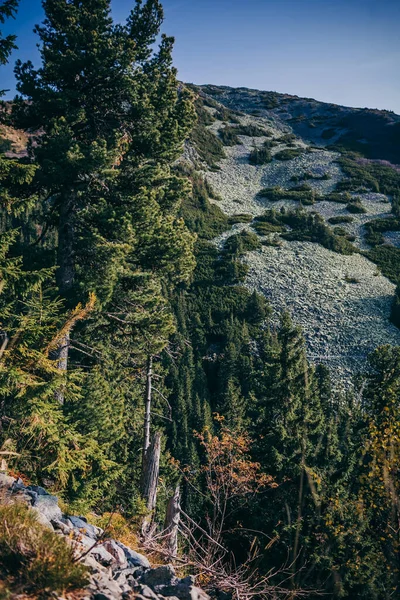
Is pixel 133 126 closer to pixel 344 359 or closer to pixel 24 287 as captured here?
pixel 24 287

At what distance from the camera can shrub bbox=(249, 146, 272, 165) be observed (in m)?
72.9

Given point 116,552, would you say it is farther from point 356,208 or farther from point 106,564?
point 356,208

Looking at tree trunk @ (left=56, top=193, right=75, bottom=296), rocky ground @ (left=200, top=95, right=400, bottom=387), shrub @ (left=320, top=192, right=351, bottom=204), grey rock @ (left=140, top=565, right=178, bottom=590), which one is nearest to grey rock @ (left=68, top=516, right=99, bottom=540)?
grey rock @ (left=140, top=565, right=178, bottom=590)

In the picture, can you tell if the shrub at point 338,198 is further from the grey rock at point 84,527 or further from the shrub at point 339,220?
the grey rock at point 84,527

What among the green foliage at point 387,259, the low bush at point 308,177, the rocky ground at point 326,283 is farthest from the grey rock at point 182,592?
the low bush at point 308,177

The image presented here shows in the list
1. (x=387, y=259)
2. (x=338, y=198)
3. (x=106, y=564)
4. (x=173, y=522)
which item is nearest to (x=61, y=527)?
(x=106, y=564)

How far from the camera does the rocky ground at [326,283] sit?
36094mm

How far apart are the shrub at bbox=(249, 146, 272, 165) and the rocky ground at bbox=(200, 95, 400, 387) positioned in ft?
23.8

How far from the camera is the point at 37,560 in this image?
3.02 metres

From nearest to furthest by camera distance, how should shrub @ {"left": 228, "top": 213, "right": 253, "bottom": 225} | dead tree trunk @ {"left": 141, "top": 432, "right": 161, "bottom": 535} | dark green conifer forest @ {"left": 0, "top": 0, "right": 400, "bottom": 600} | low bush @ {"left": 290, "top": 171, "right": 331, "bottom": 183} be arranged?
1. dark green conifer forest @ {"left": 0, "top": 0, "right": 400, "bottom": 600}
2. dead tree trunk @ {"left": 141, "top": 432, "right": 161, "bottom": 535}
3. shrub @ {"left": 228, "top": 213, "right": 253, "bottom": 225}
4. low bush @ {"left": 290, "top": 171, "right": 331, "bottom": 183}

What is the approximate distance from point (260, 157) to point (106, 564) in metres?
76.9

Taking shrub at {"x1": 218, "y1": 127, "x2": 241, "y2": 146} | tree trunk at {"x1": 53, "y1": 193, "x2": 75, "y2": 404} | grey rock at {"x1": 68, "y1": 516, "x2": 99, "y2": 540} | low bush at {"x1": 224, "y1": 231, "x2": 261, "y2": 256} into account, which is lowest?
grey rock at {"x1": 68, "y1": 516, "x2": 99, "y2": 540}

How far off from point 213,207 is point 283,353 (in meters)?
44.8

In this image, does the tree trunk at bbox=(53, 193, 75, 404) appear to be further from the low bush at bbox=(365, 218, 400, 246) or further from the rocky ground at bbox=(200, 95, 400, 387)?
the low bush at bbox=(365, 218, 400, 246)
